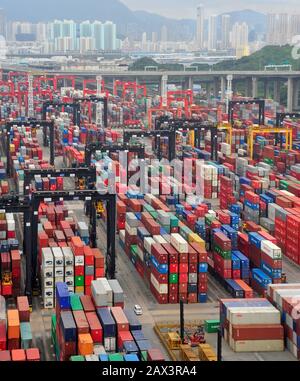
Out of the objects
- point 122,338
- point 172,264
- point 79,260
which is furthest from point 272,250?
point 122,338

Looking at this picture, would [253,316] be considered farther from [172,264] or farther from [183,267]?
[172,264]

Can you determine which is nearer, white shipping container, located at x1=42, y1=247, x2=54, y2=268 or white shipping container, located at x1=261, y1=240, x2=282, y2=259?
white shipping container, located at x1=42, y1=247, x2=54, y2=268

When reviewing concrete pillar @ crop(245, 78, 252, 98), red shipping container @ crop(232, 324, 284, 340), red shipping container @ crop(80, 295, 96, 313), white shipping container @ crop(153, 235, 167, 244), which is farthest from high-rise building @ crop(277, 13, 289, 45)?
red shipping container @ crop(80, 295, 96, 313)

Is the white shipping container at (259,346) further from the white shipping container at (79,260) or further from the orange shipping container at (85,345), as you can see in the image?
the white shipping container at (79,260)

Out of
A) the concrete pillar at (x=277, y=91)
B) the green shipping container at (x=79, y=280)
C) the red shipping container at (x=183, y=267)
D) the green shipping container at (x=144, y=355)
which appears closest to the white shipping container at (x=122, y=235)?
the red shipping container at (x=183, y=267)

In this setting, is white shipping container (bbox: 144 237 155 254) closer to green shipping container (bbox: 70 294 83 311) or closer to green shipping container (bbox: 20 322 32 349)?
green shipping container (bbox: 70 294 83 311)

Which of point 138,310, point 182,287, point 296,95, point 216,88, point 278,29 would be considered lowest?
point 138,310

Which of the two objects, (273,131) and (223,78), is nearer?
(273,131)
